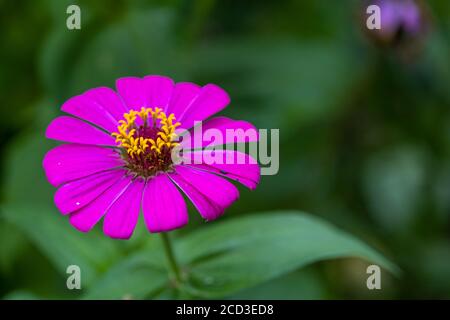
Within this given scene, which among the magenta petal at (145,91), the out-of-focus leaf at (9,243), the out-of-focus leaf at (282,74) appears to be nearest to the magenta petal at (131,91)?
the magenta petal at (145,91)

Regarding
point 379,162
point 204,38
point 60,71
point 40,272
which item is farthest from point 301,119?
point 40,272

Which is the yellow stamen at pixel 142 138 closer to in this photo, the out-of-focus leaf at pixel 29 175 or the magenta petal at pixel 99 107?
the magenta petal at pixel 99 107

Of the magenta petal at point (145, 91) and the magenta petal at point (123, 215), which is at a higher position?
the magenta petal at point (145, 91)

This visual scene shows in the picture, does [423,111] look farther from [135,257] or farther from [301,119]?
[135,257]

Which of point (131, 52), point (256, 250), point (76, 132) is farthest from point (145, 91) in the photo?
point (131, 52)

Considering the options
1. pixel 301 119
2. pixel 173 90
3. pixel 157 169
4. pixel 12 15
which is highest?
pixel 12 15

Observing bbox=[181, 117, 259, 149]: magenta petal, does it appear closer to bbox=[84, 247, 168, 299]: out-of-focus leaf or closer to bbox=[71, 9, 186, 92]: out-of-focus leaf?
bbox=[84, 247, 168, 299]: out-of-focus leaf

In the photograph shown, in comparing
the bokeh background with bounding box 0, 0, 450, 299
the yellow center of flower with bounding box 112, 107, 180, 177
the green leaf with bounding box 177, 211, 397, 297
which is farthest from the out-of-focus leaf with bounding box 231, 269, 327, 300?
the yellow center of flower with bounding box 112, 107, 180, 177
